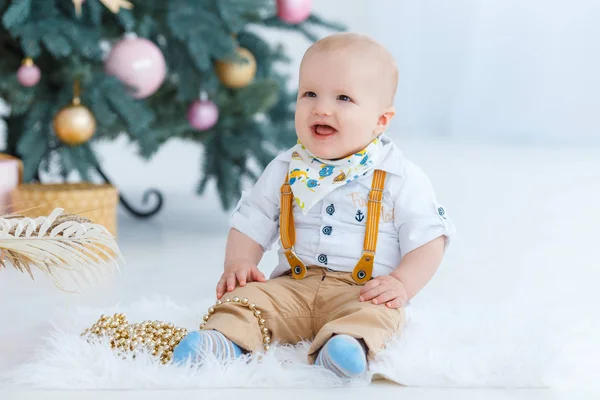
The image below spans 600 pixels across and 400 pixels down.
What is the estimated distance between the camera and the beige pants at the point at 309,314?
3.70ft

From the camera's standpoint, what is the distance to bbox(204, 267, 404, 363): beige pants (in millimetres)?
1128

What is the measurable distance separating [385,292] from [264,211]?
0.27 metres

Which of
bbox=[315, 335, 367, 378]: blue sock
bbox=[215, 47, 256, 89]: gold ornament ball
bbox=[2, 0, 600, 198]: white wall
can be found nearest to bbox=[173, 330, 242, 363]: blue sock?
bbox=[315, 335, 367, 378]: blue sock

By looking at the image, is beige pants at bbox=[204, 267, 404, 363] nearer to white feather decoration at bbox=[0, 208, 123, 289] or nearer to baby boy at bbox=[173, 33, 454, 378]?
baby boy at bbox=[173, 33, 454, 378]

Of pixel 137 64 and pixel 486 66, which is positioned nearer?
pixel 137 64

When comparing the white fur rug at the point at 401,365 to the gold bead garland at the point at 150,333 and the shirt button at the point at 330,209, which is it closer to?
the gold bead garland at the point at 150,333

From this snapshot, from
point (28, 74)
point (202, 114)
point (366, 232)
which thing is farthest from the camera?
point (202, 114)

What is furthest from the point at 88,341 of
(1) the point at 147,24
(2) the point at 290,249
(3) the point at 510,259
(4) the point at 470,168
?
(4) the point at 470,168

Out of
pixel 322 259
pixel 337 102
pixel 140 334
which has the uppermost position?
pixel 337 102

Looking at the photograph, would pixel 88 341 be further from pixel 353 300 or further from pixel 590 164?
pixel 590 164

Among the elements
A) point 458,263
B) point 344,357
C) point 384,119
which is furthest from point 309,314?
point 458,263

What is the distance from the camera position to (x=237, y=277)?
1288 millimetres

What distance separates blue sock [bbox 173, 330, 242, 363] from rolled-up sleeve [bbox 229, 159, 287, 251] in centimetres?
26

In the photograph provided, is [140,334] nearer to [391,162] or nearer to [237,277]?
[237,277]
